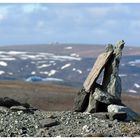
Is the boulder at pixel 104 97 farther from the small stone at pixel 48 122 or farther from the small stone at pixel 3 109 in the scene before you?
the small stone at pixel 3 109

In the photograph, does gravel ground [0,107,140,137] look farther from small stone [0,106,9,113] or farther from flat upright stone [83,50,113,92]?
flat upright stone [83,50,113,92]

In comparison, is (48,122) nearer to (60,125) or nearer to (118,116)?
(60,125)

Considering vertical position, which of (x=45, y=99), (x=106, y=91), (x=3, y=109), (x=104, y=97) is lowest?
(x=45, y=99)

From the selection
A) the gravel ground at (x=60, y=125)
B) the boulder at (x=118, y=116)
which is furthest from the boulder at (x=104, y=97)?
the boulder at (x=118, y=116)

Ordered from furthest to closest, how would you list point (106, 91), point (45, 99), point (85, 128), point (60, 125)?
point (45, 99)
point (106, 91)
point (60, 125)
point (85, 128)

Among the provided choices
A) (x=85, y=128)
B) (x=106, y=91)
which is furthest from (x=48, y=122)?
(x=106, y=91)

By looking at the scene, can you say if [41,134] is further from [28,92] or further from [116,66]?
[28,92]

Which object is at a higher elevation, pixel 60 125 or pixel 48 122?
pixel 48 122
